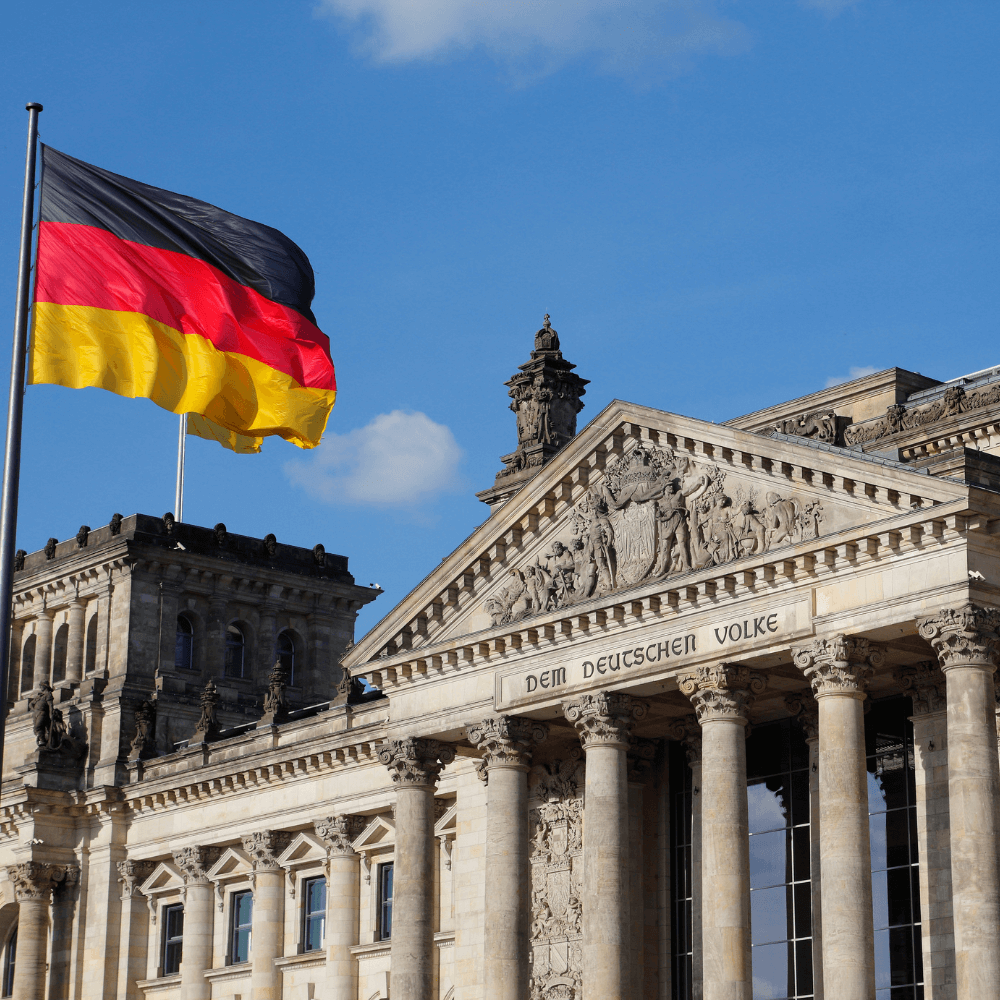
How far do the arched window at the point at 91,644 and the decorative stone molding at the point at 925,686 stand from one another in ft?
107

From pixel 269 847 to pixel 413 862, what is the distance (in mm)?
11589

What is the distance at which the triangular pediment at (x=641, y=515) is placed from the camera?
1496 inches

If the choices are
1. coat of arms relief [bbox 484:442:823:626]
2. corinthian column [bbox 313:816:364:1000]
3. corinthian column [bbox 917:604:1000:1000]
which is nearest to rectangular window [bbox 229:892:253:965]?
corinthian column [bbox 313:816:364:1000]

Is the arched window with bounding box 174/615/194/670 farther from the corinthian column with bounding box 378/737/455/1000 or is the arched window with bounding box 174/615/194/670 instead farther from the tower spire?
the corinthian column with bounding box 378/737/455/1000

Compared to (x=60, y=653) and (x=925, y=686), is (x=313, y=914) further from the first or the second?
(x=925, y=686)

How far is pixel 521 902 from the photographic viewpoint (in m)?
43.6

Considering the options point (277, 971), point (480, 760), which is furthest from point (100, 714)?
point (480, 760)

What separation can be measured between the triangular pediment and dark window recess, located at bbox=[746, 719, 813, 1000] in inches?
216

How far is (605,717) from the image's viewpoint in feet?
138

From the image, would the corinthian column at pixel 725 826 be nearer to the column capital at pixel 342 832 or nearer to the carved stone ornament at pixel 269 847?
the column capital at pixel 342 832

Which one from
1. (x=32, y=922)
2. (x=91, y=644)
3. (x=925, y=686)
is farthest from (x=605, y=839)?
(x=91, y=644)

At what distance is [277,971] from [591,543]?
61.5 ft

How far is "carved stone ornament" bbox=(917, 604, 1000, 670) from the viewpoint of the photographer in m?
35.9

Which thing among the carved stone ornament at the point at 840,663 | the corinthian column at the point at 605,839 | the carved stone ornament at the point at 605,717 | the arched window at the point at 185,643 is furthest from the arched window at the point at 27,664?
the carved stone ornament at the point at 840,663
